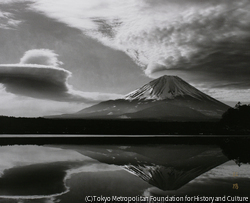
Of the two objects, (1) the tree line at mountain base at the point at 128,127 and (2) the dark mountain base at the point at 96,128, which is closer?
(1) the tree line at mountain base at the point at 128,127

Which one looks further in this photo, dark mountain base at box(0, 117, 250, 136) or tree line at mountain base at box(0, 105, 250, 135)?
dark mountain base at box(0, 117, 250, 136)

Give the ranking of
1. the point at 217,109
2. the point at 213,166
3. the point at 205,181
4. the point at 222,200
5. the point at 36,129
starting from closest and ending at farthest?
the point at 222,200
the point at 205,181
the point at 213,166
the point at 36,129
the point at 217,109

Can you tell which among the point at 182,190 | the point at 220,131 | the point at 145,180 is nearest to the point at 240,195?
the point at 182,190

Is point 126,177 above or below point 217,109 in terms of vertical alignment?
below

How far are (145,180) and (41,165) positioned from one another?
276 inches

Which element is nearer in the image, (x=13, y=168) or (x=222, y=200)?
(x=222, y=200)

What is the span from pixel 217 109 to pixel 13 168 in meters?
192

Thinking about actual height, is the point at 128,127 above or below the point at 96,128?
above

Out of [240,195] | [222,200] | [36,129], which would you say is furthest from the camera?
[36,129]

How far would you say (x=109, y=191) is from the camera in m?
10.3

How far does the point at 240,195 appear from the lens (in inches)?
389

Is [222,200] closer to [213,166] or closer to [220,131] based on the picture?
[213,166]

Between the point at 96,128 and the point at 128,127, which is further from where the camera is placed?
the point at 128,127

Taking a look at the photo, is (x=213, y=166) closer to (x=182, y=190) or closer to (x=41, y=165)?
(x=182, y=190)
